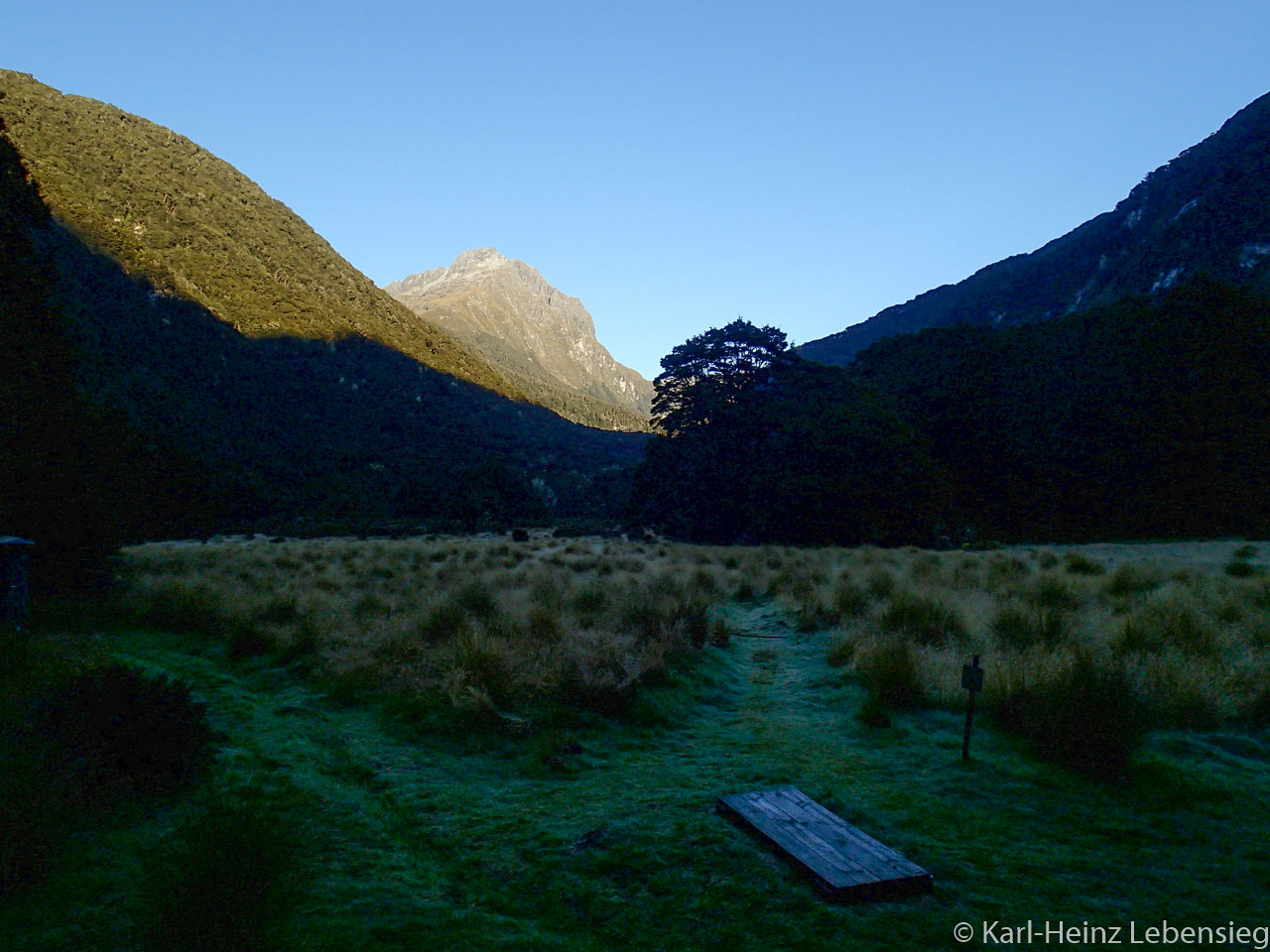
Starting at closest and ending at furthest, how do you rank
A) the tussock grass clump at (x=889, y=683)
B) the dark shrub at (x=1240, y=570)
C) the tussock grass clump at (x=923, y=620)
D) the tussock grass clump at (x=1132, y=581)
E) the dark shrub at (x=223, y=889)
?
the dark shrub at (x=223, y=889)
the tussock grass clump at (x=889, y=683)
the tussock grass clump at (x=923, y=620)
the tussock grass clump at (x=1132, y=581)
the dark shrub at (x=1240, y=570)

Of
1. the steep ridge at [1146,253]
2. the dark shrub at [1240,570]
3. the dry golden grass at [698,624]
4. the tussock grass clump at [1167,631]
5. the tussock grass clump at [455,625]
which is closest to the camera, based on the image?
the dry golden grass at [698,624]

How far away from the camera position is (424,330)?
111188 mm

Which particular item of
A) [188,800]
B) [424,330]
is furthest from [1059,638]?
[424,330]

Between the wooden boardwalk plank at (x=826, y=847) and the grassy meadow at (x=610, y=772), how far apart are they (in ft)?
0.32

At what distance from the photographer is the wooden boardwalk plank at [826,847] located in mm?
3176

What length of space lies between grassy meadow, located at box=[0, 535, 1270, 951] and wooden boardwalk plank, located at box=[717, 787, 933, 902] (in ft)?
0.32

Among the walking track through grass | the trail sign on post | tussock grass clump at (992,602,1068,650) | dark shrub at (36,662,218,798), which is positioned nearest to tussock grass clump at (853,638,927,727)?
the walking track through grass

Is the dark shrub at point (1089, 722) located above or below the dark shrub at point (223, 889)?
above

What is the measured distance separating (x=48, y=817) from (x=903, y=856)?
15.1ft

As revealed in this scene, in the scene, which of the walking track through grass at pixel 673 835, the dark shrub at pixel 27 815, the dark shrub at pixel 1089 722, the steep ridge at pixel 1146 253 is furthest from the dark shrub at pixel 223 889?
the steep ridge at pixel 1146 253

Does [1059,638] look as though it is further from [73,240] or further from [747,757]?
[73,240]

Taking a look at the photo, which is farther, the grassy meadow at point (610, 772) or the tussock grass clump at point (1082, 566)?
the tussock grass clump at point (1082, 566)

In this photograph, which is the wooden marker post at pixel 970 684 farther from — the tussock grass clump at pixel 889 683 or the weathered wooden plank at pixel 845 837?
the weathered wooden plank at pixel 845 837

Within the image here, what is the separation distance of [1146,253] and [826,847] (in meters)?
90.6
